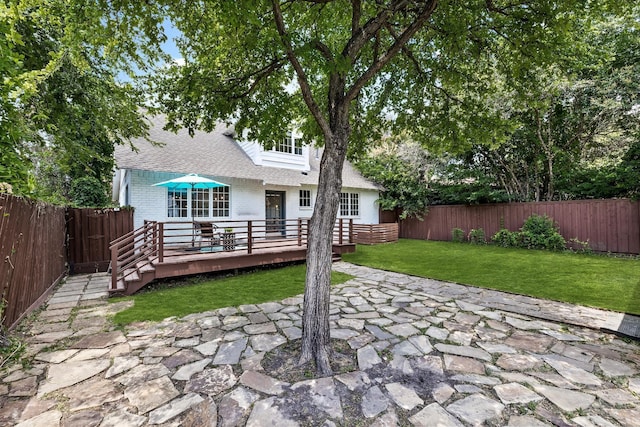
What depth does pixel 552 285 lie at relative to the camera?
5.86 meters

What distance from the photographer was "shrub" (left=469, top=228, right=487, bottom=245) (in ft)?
41.1

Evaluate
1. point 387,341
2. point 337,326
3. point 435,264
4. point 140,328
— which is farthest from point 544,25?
point 140,328

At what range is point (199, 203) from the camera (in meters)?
10.4

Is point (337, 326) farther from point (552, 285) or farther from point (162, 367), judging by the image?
point (552, 285)

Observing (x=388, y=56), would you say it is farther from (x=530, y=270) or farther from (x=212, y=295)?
(x=530, y=270)

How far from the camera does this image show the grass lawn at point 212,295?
4.55m

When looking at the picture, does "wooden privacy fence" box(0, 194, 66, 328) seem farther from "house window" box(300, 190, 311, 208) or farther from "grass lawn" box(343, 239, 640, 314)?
"house window" box(300, 190, 311, 208)

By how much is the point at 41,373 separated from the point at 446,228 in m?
14.4

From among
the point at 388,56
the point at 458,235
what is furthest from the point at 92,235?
the point at 458,235

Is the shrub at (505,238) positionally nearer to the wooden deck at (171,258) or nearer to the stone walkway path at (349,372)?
the stone walkway path at (349,372)

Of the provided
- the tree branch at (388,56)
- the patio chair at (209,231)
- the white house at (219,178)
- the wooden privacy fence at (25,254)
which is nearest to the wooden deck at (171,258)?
the patio chair at (209,231)

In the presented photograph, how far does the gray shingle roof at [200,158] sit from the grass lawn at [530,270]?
4.60m

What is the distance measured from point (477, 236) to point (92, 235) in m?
13.9

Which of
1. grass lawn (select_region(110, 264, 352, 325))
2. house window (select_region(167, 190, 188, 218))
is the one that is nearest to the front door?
house window (select_region(167, 190, 188, 218))
